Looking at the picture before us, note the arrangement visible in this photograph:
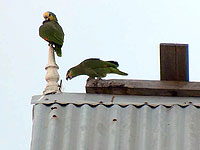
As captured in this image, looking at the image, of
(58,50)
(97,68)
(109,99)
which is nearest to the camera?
(109,99)

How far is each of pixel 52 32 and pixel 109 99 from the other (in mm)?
1209

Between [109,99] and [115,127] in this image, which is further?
[109,99]

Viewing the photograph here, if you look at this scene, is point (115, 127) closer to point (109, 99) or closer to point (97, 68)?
point (109, 99)

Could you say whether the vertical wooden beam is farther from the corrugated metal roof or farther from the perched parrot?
the perched parrot

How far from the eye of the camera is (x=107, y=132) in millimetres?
3004

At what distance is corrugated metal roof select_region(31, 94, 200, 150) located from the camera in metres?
2.94

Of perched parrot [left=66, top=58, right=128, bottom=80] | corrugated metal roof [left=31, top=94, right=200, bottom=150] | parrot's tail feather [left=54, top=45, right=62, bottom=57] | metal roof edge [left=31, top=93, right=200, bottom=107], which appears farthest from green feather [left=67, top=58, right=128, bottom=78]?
corrugated metal roof [left=31, top=94, right=200, bottom=150]

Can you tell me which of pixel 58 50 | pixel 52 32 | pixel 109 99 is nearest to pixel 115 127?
pixel 109 99

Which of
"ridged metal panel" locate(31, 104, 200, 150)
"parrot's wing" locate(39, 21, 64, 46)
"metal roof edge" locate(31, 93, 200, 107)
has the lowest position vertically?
"ridged metal panel" locate(31, 104, 200, 150)

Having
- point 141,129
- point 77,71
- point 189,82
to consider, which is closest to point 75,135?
point 141,129

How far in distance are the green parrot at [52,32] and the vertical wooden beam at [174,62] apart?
3.09ft

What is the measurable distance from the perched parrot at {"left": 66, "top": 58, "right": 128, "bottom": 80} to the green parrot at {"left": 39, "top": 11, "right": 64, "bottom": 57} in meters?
0.22

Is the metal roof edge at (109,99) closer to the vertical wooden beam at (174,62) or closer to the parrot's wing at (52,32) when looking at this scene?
the vertical wooden beam at (174,62)

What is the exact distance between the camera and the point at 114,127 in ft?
9.86
